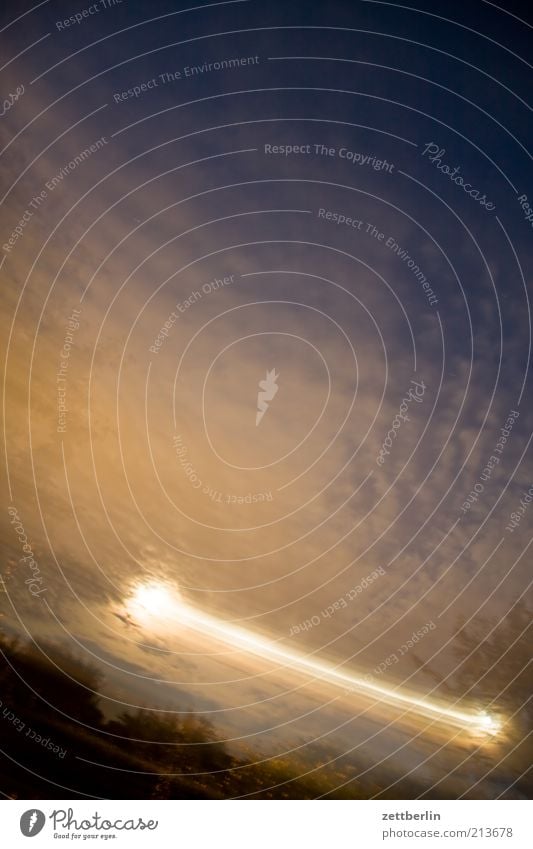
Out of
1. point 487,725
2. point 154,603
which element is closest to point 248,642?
point 154,603

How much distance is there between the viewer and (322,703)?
7918mm

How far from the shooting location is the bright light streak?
766cm

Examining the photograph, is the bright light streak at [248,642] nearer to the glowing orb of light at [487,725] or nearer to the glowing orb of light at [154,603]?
the glowing orb of light at [154,603]

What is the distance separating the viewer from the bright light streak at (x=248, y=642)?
301 inches

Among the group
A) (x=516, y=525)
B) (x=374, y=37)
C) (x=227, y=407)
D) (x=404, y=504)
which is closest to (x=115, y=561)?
(x=227, y=407)

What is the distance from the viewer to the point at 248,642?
25.5ft
